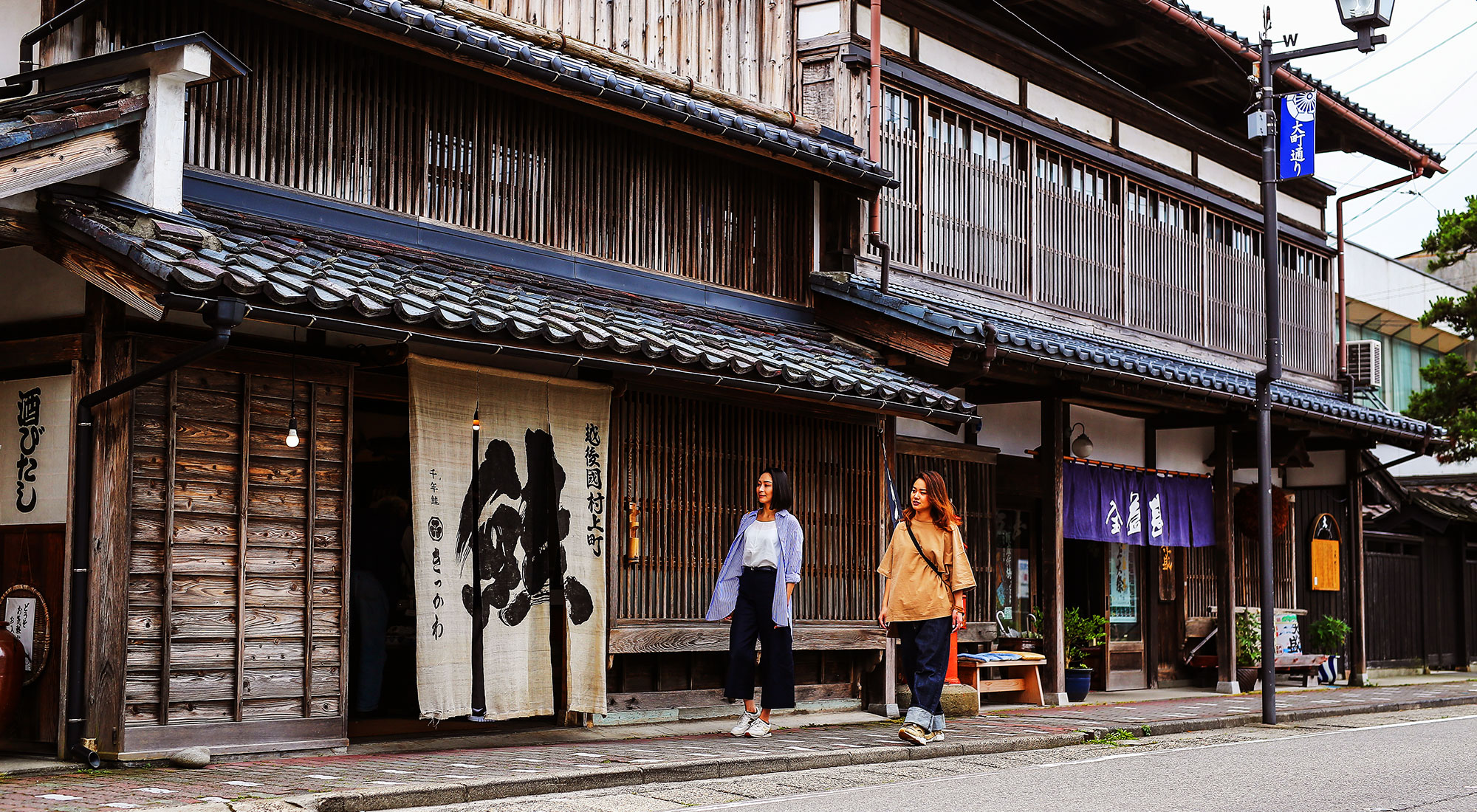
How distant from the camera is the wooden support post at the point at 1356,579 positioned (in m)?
20.9

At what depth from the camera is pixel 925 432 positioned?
15.1 meters

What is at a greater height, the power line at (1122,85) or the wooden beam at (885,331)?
the power line at (1122,85)

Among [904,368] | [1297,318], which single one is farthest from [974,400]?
[1297,318]

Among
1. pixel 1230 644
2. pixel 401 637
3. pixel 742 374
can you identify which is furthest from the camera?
pixel 1230 644

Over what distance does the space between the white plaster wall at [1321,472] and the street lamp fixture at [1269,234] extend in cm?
732

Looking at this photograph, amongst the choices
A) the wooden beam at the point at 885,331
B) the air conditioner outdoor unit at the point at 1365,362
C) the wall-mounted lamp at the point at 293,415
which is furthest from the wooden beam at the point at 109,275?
the air conditioner outdoor unit at the point at 1365,362

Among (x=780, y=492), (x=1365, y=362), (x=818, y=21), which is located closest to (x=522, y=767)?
(x=780, y=492)

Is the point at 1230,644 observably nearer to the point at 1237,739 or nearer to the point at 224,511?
the point at 1237,739

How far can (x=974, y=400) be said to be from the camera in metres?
16.0

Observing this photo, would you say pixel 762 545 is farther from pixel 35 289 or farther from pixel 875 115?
pixel 35 289

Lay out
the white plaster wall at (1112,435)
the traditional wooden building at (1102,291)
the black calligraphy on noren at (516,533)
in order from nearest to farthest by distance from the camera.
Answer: the black calligraphy on noren at (516,533)
the traditional wooden building at (1102,291)
the white plaster wall at (1112,435)

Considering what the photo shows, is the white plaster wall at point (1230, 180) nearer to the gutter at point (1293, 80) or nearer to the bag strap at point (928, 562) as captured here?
the gutter at point (1293, 80)

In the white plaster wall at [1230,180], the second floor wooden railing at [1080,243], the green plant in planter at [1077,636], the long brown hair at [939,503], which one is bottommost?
the green plant in planter at [1077,636]

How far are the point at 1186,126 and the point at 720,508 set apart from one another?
10753 mm
